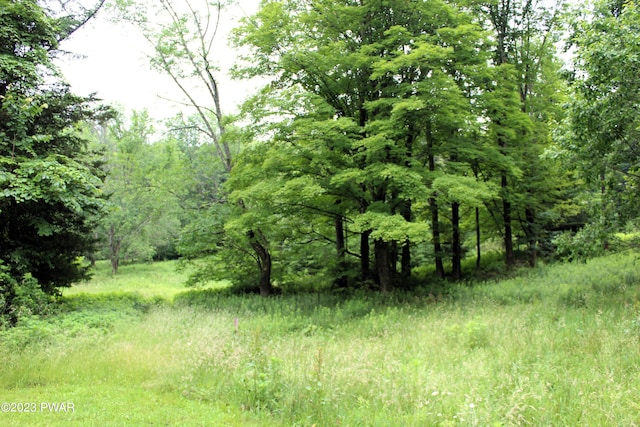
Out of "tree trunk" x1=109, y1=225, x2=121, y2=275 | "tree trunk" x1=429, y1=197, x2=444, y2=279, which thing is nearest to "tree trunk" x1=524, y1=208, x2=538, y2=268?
"tree trunk" x1=429, y1=197, x2=444, y2=279

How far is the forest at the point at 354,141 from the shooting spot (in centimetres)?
978

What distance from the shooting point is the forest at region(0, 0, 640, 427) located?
521 centimetres

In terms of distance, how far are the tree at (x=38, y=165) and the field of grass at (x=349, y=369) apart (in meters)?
2.68

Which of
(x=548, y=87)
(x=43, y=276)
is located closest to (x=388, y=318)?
(x=43, y=276)

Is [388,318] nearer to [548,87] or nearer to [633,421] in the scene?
[633,421]

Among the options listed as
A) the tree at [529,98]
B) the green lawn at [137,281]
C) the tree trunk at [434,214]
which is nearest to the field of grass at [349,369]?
the tree trunk at [434,214]

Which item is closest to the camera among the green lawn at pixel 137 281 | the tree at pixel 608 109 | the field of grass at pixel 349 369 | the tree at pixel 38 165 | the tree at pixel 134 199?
the field of grass at pixel 349 369

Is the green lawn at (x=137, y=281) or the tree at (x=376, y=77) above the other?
the tree at (x=376, y=77)

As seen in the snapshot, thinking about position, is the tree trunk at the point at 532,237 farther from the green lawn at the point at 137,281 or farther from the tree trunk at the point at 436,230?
the green lawn at the point at 137,281

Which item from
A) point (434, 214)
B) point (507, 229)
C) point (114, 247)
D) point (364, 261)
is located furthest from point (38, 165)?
point (114, 247)

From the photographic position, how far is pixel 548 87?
1803 cm

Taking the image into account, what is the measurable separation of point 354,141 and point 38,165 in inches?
337

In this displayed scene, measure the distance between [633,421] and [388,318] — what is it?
21.0 feet

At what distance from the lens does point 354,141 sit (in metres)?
12.9
